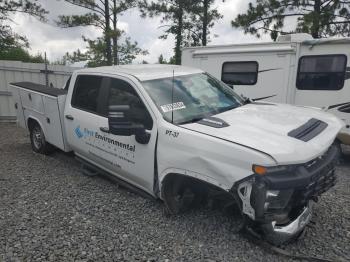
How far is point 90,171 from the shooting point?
5.30 meters

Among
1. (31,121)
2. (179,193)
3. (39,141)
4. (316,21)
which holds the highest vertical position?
(316,21)

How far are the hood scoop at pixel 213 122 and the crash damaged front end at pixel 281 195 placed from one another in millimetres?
669

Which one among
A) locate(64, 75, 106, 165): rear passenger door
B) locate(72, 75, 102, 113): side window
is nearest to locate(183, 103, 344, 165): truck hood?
locate(64, 75, 106, 165): rear passenger door

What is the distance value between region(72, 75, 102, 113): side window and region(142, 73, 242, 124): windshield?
1.01 meters

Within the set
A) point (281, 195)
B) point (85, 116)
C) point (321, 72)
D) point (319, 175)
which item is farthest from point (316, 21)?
point (281, 195)

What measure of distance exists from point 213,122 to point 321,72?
175 inches

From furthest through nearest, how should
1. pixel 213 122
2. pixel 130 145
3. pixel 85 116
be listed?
pixel 85 116 < pixel 130 145 < pixel 213 122

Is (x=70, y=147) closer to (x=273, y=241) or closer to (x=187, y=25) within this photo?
(x=273, y=241)

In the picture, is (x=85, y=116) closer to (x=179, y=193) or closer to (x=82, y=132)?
(x=82, y=132)

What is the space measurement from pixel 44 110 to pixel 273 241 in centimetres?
446

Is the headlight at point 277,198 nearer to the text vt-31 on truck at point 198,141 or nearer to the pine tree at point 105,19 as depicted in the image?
the text vt-31 on truck at point 198,141

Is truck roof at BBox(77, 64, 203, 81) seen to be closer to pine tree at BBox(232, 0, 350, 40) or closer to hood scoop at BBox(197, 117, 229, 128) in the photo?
hood scoop at BBox(197, 117, 229, 128)

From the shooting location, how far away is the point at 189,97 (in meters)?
3.93

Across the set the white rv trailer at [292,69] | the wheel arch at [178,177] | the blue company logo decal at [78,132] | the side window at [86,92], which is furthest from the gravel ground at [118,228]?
the white rv trailer at [292,69]
